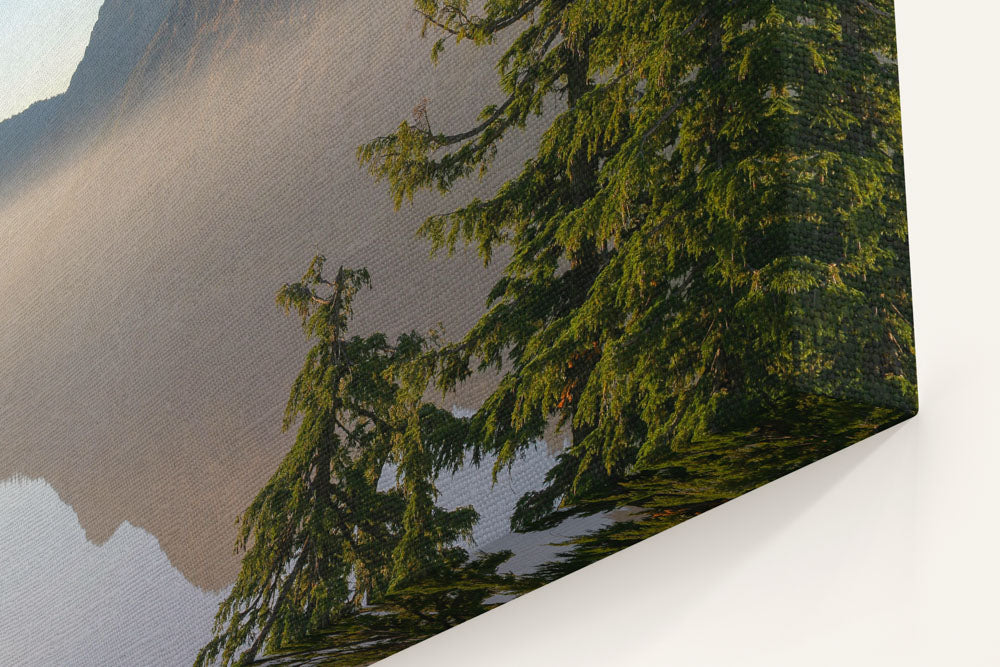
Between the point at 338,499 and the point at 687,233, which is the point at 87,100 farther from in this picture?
the point at 687,233

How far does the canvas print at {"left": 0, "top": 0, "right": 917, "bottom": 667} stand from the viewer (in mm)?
1387

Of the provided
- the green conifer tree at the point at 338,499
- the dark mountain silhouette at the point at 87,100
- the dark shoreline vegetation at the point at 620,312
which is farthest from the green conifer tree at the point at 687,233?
the dark mountain silhouette at the point at 87,100

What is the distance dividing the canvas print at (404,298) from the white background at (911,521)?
0.07m

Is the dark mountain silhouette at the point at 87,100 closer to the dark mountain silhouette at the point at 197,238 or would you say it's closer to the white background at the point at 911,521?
the dark mountain silhouette at the point at 197,238

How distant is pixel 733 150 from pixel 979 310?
1.36 ft

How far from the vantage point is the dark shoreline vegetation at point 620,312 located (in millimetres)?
1357

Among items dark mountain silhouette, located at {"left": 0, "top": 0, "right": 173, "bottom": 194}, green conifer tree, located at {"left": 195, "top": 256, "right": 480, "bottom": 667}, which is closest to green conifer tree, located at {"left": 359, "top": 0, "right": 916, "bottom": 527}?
green conifer tree, located at {"left": 195, "top": 256, "right": 480, "bottom": 667}

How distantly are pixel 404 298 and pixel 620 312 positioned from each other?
1.40 feet

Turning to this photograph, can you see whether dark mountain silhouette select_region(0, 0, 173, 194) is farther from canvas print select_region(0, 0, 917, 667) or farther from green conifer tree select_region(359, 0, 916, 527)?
green conifer tree select_region(359, 0, 916, 527)

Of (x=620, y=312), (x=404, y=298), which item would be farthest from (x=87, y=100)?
(x=620, y=312)

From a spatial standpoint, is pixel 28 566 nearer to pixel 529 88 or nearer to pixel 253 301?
pixel 253 301

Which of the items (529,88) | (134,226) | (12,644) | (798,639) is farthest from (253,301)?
(798,639)

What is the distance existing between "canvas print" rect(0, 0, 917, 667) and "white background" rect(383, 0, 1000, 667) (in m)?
0.07

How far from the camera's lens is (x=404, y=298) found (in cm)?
175
